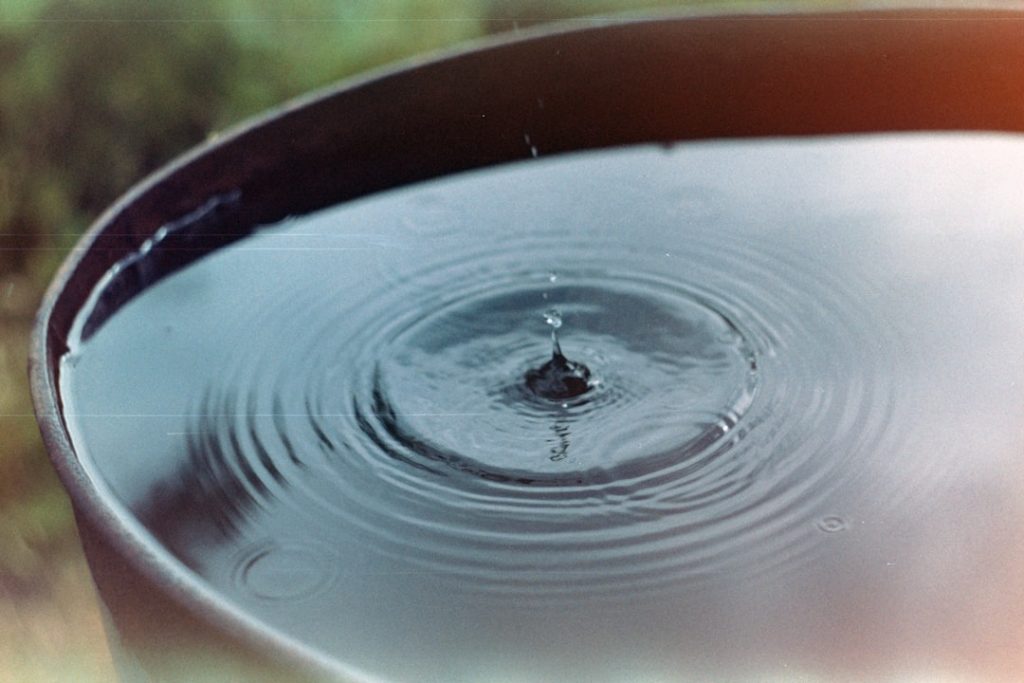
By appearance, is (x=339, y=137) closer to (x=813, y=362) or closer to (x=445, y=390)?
(x=445, y=390)

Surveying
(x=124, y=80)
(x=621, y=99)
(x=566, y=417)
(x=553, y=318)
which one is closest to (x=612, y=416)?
(x=566, y=417)

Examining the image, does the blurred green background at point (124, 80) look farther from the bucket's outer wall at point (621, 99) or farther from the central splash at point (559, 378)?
the central splash at point (559, 378)

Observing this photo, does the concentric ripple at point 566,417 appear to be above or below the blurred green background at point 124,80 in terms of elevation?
below

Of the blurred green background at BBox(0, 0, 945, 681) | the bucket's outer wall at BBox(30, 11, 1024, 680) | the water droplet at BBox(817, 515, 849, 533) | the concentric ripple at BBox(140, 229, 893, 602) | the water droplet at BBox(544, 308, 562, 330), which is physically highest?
the blurred green background at BBox(0, 0, 945, 681)

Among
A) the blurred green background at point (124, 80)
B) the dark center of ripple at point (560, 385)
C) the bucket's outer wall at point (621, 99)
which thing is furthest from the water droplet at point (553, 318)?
the blurred green background at point (124, 80)

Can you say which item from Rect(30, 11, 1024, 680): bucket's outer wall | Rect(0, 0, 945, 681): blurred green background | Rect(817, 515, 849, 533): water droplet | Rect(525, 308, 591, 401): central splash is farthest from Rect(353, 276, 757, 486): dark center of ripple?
Rect(0, 0, 945, 681): blurred green background

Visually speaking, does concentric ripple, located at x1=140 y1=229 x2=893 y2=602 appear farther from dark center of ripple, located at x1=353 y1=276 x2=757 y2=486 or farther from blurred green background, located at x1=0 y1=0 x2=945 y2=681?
blurred green background, located at x1=0 y1=0 x2=945 y2=681

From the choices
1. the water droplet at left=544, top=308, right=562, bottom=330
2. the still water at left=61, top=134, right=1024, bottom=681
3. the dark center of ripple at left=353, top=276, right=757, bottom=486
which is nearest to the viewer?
the still water at left=61, top=134, right=1024, bottom=681
